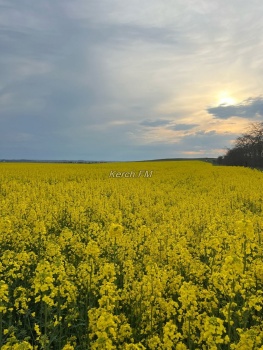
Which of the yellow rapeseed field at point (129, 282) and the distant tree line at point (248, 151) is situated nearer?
the yellow rapeseed field at point (129, 282)

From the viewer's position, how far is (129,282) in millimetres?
5242

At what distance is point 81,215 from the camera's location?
33.5ft

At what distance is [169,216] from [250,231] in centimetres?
663

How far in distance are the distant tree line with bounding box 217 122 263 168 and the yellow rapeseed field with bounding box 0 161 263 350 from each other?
54.0 m

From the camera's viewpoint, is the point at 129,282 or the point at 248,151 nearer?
the point at 129,282

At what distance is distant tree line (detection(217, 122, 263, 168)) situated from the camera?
63.2 metres

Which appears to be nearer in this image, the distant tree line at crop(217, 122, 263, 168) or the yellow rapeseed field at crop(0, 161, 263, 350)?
the yellow rapeseed field at crop(0, 161, 263, 350)

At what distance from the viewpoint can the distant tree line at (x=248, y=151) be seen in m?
63.2

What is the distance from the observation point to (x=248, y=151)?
6681 cm

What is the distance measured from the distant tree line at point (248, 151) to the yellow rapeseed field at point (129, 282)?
177ft

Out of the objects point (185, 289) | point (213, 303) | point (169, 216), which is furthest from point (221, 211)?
point (185, 289)

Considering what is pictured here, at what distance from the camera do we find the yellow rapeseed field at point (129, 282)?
3665 mm

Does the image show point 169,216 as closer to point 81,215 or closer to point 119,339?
point 81,215

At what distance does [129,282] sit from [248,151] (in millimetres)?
66324
